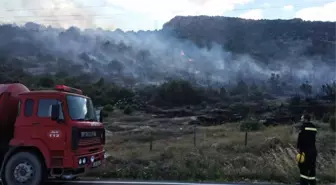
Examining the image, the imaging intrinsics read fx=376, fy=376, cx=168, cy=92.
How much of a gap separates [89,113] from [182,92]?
4904 centimetres

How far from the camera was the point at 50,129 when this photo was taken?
777 centimetres

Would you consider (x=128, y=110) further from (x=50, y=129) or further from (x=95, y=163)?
(x=50, y=129)

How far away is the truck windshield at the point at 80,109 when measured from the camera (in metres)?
8.02

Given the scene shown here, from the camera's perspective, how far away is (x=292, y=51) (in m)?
98.2

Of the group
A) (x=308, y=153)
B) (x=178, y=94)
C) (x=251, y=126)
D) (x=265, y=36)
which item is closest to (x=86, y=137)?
(x=308, y=153)

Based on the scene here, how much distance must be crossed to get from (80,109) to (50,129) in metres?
0.84

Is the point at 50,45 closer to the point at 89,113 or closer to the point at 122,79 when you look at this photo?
the point at 122,79

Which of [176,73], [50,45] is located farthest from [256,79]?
[50,45]

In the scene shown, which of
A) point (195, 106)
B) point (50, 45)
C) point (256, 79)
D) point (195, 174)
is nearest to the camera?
point (195, 174)

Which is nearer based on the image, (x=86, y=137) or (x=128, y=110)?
(x=86, y=137)

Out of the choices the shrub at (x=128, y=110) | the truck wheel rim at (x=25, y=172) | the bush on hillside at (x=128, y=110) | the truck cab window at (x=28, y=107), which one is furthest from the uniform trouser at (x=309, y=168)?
the shrub at (x=128, y=110)

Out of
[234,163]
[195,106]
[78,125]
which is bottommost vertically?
[195,106]

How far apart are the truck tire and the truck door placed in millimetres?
359

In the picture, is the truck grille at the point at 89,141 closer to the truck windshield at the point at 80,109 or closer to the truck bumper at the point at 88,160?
the truck bumper at the point at 88,160
